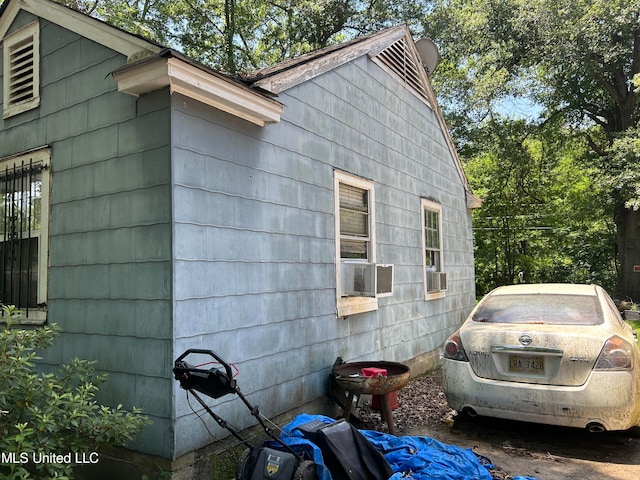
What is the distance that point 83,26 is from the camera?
167 inches

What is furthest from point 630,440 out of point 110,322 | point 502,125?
point 502,125

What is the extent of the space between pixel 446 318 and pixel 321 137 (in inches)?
200

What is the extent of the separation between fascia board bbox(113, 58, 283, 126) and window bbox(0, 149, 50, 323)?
1.56m

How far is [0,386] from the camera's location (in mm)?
2830

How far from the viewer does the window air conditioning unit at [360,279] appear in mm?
5523

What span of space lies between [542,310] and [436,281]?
3356 millimetres

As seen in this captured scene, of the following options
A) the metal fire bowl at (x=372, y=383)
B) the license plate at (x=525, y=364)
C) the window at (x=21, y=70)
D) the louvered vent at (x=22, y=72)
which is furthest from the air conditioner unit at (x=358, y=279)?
the louvered vent at (x=22, y=72)

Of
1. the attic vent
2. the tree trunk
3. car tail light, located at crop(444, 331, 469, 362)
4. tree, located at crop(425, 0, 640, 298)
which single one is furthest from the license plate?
the tree trunk

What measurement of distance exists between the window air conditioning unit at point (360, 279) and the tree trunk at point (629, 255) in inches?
669

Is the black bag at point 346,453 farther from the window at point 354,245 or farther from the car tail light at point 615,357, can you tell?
the car tail light at point 615,357

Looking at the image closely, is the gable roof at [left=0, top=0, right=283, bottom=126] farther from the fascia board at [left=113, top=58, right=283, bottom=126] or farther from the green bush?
the green bush

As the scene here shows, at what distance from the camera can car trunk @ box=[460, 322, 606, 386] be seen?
423cm

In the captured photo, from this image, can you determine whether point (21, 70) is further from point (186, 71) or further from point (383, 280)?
point (383, 280)

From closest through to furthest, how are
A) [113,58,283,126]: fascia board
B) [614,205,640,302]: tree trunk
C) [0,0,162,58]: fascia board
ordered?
1. [113,58,283,126]: fascia board
2. [0,0,162,58]: fascia board
3. [614,205,640,302]: tree trunk
